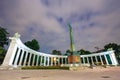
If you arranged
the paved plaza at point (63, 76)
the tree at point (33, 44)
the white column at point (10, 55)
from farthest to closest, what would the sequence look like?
the tree at point (33, 44) → the white column at point (10, 55) → the paved plaza at point (63, 76)

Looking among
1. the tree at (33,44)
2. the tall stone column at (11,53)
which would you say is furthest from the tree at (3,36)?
the tree at (33,44)

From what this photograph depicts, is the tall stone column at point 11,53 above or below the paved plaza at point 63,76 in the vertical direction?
above

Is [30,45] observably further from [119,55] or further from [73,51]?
[119,55]

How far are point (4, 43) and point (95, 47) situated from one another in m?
61.6

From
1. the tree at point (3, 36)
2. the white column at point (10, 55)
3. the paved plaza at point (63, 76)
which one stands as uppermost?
the tree at point (3, 36)

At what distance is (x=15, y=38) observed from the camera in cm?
3294

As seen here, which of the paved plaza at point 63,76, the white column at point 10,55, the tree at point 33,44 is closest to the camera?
the paved plaza at point 63,76

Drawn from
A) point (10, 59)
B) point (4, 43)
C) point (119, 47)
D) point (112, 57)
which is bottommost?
point (10, 59)

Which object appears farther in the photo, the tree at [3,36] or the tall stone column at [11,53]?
the tree at [3,36]

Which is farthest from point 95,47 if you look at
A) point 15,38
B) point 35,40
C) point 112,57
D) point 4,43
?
point 15,38

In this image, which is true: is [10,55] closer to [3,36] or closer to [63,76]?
[3,36]

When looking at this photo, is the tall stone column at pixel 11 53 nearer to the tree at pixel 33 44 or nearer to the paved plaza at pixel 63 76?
the paved plaza at pixel 63 76

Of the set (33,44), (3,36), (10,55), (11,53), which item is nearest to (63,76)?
(10,55)

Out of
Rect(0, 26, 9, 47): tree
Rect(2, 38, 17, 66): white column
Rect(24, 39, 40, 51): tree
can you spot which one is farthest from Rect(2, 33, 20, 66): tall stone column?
Rect(24, 39, 40, 51): tree
